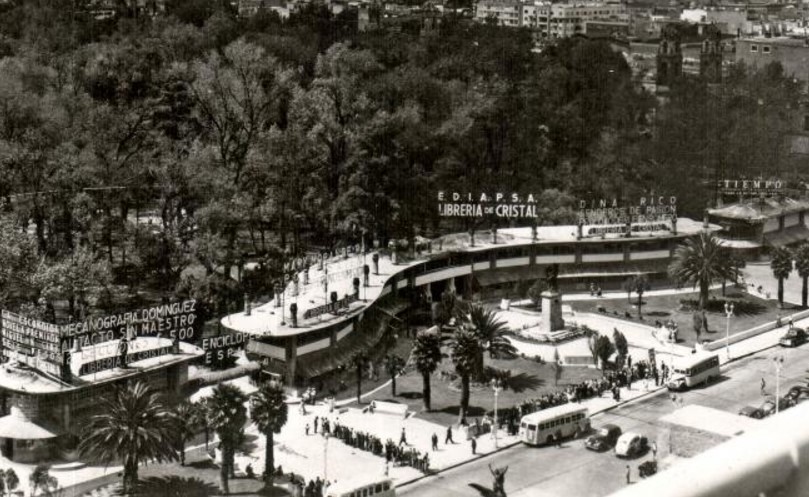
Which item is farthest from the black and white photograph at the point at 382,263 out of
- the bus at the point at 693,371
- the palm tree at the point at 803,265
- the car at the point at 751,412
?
the car at the point at 751,412

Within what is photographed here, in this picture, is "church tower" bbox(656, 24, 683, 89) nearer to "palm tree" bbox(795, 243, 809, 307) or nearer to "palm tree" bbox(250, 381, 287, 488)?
"palm tree" bbox(795, 243, 809, 307)

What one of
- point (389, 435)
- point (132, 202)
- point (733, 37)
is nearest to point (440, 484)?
point (389, 435)

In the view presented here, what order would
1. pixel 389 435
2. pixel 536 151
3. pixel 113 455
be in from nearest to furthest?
pixel 113 455 < pixel 389 435 < pixel 536 151

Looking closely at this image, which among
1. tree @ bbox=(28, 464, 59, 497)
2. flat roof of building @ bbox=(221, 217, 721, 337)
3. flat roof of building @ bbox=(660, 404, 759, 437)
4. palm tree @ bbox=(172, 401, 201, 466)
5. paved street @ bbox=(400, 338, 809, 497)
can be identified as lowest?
paved street @ bbox=(400, 338, 809, 497)

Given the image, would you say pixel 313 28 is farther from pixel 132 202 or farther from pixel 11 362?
pixel 11 362

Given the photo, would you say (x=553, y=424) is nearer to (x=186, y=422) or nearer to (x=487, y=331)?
(x=487, y=331)

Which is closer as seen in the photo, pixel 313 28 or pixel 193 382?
pixel 193 382

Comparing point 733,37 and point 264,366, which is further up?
point 733,37

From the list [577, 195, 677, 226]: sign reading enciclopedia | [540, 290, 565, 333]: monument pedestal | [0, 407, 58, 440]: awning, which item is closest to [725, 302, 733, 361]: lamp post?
[540, 290, 565, 333]: monument pedestal
